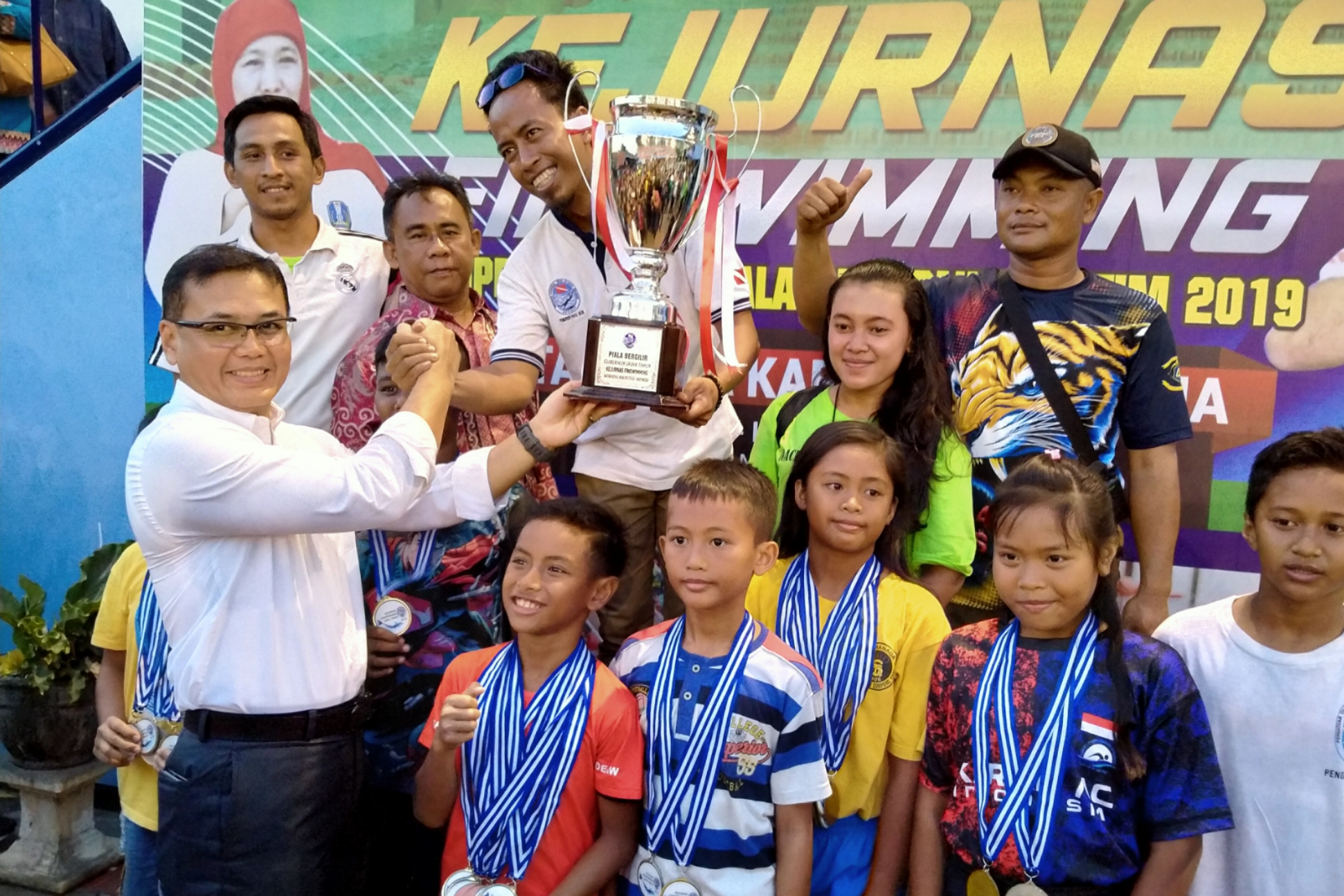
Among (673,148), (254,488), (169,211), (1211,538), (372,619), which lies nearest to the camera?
(254,488)

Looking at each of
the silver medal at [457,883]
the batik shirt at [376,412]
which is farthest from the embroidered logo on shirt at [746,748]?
the batik shirt at [376,412]

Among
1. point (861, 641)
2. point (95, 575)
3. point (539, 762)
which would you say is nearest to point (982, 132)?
point (861, 641)

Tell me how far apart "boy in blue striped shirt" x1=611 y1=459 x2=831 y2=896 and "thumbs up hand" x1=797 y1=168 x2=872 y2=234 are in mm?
841

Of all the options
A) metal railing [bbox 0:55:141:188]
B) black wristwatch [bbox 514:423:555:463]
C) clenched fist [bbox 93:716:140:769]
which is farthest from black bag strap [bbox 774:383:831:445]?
metal railing [bbox 0:55:141:188]

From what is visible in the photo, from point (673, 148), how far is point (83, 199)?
3282mm

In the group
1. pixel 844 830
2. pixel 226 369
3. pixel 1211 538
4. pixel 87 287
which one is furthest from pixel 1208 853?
Answer: pixel 87 287

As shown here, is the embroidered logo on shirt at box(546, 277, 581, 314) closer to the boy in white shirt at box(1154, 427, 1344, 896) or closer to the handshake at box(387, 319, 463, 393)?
the handshake at box(387, 319, 463, 393)

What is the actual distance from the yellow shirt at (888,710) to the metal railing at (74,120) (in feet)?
12.9

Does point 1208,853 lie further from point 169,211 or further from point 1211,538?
point 169,211

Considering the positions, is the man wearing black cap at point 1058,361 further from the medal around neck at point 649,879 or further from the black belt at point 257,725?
the black belt at point 257,725

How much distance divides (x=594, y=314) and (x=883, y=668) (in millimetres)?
1147

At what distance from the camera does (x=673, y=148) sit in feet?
7.28

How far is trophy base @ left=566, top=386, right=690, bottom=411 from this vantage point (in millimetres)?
2129

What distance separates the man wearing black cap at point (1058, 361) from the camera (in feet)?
7.90
